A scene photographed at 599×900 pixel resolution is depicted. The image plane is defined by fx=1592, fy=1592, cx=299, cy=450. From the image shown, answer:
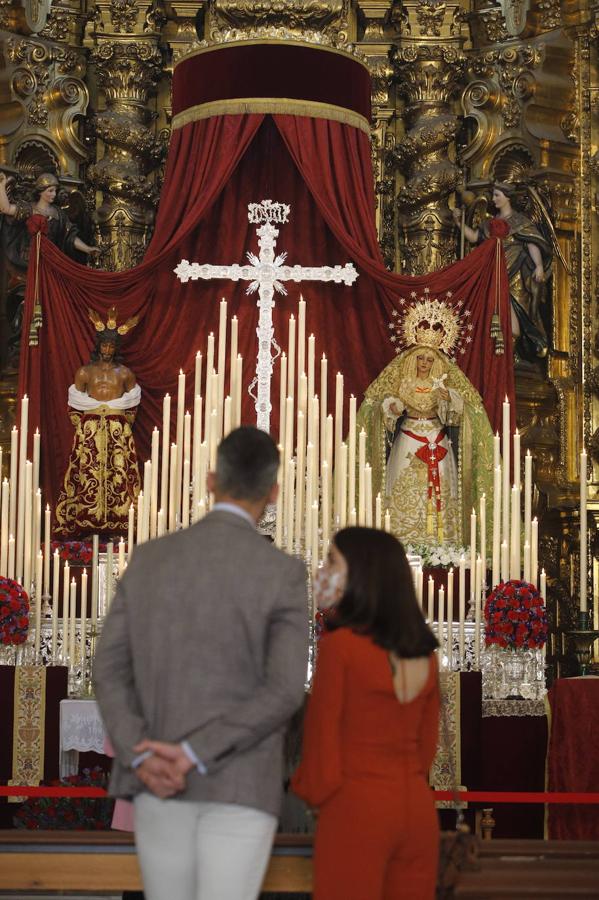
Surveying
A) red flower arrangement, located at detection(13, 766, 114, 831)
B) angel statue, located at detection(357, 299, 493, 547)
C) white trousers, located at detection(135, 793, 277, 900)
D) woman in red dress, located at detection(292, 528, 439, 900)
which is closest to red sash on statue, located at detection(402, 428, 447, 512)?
angel statue, located at detection(357, 299, 493, 547)

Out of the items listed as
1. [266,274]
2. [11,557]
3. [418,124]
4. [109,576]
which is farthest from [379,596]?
[418,124]

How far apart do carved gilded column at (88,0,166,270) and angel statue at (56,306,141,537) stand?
6.95ft

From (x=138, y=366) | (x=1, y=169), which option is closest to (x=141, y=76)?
(x=1, y=169)

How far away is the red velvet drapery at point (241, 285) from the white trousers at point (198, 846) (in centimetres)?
697

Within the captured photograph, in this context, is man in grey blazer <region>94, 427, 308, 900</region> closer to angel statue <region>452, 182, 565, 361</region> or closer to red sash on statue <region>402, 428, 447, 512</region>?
red sash on statue <region>402, 428, 447, 512</region>

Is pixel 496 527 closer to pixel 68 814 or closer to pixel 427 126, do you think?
pixel 68 814

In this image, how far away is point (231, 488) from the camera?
3707mm

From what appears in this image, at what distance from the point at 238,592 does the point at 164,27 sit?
9.90m

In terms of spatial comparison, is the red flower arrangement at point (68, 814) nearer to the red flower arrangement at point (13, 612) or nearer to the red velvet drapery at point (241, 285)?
the red flower arrangement at point (13, 612)

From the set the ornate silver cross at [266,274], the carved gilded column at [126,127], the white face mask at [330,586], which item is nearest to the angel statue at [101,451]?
the ornate silver cross at [266,274]

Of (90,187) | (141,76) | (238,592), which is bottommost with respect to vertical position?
(238,592)

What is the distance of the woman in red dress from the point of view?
12.1 feet

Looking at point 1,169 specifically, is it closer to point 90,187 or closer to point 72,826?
point 90,187

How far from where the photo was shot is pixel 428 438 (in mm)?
10188
